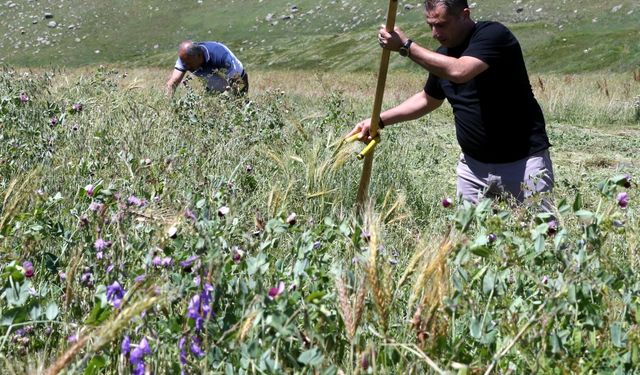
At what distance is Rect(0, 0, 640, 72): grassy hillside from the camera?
53.6 metres

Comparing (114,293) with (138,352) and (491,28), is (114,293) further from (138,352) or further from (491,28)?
(491,28)

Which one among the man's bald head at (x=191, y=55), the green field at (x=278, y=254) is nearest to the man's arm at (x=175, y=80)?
the man's bald head at (x=191, y=55)

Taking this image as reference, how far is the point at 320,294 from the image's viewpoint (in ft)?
5.80

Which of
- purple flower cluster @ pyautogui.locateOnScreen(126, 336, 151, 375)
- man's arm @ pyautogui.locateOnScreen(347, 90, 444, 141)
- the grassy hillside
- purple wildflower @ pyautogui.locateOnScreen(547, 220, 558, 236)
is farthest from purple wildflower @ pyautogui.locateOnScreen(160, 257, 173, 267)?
the grassy hillside

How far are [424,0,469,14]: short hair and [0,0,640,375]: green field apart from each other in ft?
3.02

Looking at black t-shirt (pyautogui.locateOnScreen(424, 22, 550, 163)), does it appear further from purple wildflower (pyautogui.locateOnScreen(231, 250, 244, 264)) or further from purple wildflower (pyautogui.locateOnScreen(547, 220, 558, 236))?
purple wildflower (pyautogui.locateOnScreen(231, 250, 244, 264))

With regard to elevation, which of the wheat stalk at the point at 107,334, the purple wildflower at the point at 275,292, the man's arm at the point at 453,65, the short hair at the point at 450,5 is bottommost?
the man's arm at the point at 453,65

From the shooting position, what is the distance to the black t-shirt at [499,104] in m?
4.14

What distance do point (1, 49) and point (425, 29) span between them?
1607 inches

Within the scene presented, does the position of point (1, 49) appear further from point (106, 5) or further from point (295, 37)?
point (295, 37)

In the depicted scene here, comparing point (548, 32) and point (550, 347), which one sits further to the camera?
point (548, 32)

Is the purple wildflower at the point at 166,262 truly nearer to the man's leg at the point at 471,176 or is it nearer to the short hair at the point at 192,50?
the man's leg at the point at 471,176

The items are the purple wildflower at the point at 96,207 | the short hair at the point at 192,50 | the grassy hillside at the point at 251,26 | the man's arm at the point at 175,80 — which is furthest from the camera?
the grassy hillside at the point at 251,26

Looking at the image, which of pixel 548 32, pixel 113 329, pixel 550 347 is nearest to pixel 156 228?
pixel 113 329
